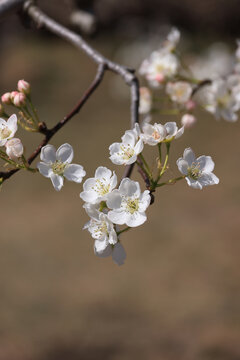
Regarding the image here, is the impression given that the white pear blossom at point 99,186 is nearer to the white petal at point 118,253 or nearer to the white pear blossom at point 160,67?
the white petal at point 118,253

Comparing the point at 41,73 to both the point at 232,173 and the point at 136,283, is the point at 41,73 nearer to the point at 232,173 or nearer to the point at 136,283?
the point at 232,173

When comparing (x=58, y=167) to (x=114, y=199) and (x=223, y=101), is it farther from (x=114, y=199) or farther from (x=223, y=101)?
(x=223, y=101)

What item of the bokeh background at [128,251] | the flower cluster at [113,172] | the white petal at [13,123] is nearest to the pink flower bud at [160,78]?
the flower cluster at [113,172]

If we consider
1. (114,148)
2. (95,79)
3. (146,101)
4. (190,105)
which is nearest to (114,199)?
(114,148)

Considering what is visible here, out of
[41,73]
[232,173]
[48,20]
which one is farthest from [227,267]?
[41,73]

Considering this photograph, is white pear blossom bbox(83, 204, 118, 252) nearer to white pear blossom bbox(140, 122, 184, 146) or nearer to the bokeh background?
white pear blossom bbox(140, 122, 184, 146)

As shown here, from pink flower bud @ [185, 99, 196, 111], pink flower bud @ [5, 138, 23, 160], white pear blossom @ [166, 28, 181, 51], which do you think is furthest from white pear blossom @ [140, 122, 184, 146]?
white pear blossom @ [166, 28, 181, 51]
